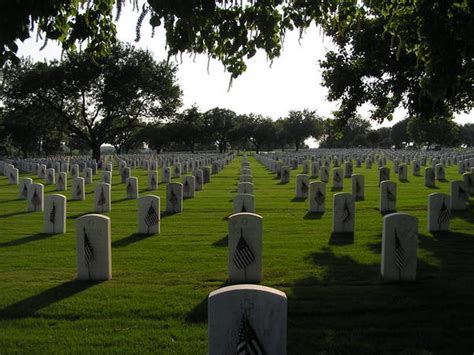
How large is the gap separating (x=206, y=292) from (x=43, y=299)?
2243 mm

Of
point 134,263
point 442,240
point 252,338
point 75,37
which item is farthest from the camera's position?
point 442,240

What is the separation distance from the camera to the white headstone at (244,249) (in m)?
7.51

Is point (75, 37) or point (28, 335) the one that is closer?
point (28, 335)

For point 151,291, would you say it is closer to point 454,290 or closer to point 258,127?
point 454,290

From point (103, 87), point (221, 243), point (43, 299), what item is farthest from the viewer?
point (103, 87)

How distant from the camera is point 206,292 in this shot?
6910mm

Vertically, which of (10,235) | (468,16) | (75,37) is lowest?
(10,235)

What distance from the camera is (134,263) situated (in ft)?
28.5

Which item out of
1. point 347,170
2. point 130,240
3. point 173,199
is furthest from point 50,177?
point 347,170

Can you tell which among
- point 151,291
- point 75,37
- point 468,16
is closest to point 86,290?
point 151,291

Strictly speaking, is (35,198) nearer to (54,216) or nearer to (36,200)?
(36,200)

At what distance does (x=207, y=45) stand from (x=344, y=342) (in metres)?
4.67

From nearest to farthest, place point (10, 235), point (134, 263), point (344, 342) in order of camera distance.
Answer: point (344, 342) < point (134, 263) < point (10, 235)

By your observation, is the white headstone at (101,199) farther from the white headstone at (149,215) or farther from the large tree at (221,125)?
the large tree at (221,125)
